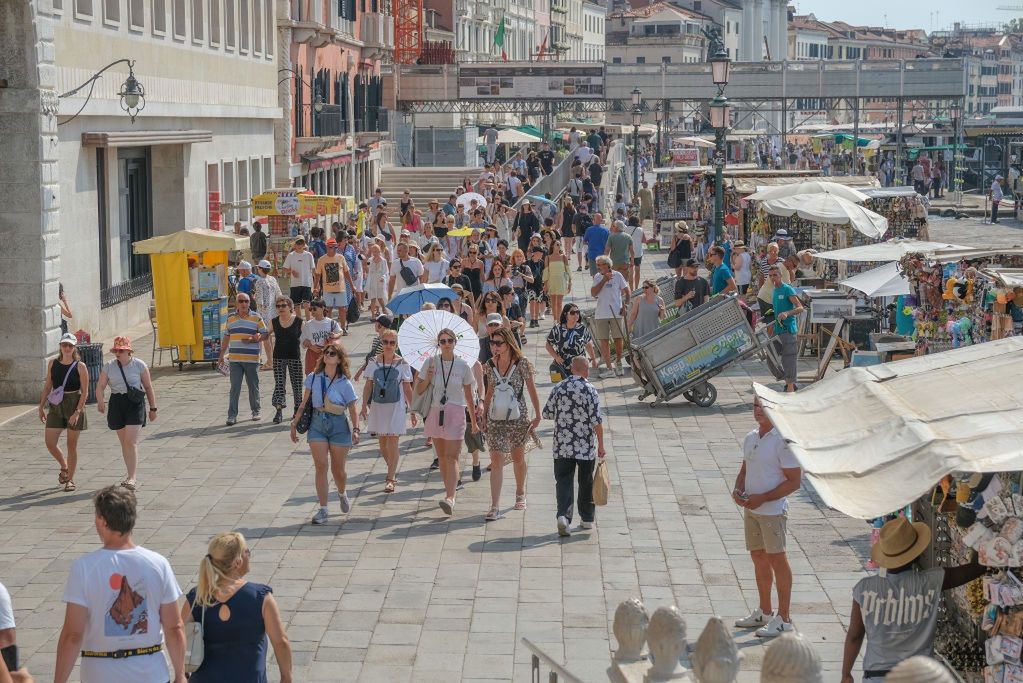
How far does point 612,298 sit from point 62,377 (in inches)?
322

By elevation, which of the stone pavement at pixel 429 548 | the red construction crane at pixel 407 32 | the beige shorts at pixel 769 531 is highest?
the red construction crane at pixel 407 32

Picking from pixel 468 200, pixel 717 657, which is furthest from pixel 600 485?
pixel 468 200

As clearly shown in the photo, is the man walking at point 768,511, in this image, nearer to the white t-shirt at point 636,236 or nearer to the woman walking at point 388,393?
the woman walking at point 388,393

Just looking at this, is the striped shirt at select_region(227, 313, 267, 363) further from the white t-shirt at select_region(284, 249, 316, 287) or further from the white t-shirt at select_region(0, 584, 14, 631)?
the white t-shirt at select_region(0, 584, 14, 631)

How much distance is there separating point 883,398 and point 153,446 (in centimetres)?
1027

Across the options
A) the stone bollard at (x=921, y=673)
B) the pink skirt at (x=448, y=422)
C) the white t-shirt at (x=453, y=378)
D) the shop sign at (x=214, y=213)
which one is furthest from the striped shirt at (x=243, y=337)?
the shop sign at (x=214, y=213)

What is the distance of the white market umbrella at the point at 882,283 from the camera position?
1722cm

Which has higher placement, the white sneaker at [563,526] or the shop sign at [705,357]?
the shop sign at [705,357]

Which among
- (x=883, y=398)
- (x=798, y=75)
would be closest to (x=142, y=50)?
(x=883, y=398)

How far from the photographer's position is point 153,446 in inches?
651

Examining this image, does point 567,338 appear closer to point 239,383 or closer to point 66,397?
point 239,383

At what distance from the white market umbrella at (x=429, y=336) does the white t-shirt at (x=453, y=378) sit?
585 millimetres

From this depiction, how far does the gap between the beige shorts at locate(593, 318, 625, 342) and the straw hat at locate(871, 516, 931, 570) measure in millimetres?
12917

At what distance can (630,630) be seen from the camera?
19.2 ft
